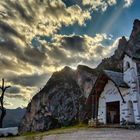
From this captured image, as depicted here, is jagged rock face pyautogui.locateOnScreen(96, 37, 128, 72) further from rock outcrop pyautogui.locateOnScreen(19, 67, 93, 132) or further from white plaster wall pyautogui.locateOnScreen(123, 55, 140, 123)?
white plaster wall pyautogui.locateOnScreen(123, 55, 140, 123)

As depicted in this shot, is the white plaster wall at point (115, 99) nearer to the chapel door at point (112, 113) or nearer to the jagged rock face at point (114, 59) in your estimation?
the chapel door at point (112, 113)

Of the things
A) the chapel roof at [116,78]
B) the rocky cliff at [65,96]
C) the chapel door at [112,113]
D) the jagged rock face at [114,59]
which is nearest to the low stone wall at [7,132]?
the chapel door at [112,113]

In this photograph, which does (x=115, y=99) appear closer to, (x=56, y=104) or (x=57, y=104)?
(x=57, y=104)

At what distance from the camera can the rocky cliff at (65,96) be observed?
75.1m

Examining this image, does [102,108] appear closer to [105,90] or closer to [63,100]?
[105,90]

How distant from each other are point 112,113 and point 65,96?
53.4 meters

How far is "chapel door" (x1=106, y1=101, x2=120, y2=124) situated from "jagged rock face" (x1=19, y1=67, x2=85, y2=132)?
41187 millimetres

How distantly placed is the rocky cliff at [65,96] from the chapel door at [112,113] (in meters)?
35.7

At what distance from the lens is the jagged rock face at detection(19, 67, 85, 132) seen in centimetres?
8012

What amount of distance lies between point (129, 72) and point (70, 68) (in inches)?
2552

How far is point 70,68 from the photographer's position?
9494 cm

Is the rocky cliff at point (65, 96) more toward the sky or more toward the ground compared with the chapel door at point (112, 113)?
more toward the sky

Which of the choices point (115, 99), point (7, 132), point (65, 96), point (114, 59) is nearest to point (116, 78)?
point (115, 99)

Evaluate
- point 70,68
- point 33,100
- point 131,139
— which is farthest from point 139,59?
point 33,100
